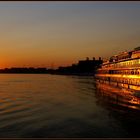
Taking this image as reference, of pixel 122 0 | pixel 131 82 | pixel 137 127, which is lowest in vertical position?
→ pixel 137 127

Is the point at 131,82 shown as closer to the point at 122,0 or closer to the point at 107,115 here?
the point at 107,115

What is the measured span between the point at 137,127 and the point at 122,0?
17.1 m

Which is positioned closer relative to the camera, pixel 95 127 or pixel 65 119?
pixel 95 127

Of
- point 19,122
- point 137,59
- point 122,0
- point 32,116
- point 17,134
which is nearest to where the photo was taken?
point 122,0

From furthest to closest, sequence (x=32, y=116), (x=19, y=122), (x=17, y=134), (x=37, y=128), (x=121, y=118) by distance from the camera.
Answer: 1. (x=32, y=116)
2. (x=121, y=118)
3. (x=19, y=122)
4. (x=37, y=128)
5. (x=17, y=134)

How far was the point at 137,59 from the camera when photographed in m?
39.2

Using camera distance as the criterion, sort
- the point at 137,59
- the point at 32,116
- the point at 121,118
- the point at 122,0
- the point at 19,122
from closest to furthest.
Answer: the point at 122,0 → the point at 19,122 → the point at 121,118 → the point at 32,116 → the point at 137,59

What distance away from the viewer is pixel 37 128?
66.0 ft

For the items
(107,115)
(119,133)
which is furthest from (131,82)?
(119,133)

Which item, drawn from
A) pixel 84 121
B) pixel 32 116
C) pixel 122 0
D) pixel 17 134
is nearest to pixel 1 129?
pixel 17 134

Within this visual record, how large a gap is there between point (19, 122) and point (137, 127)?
419 inches

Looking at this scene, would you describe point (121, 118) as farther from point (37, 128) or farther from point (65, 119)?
point (37, 128)

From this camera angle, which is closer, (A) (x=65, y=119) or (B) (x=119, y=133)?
(B) (x=119, y=133)

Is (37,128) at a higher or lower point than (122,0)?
lower
